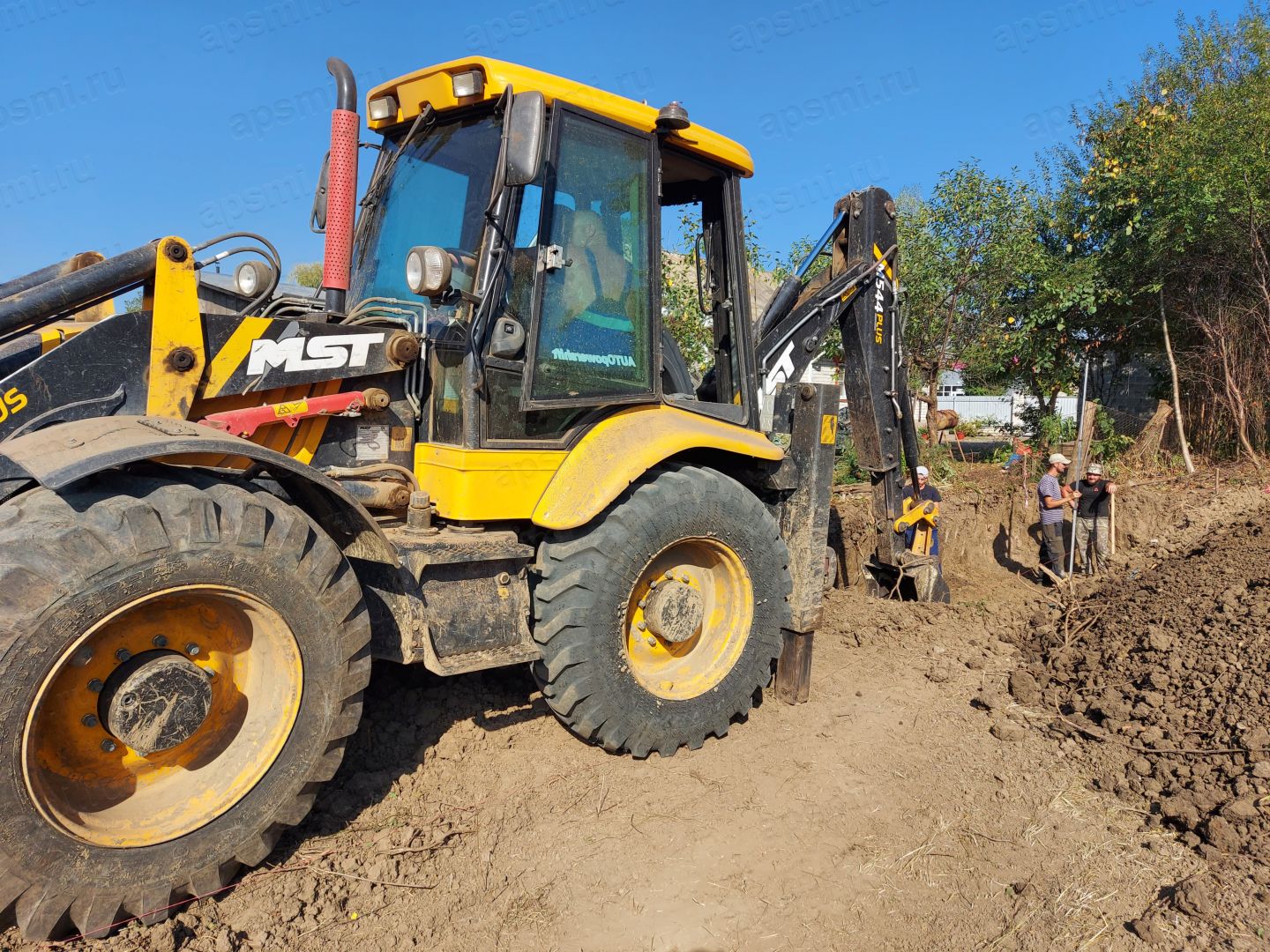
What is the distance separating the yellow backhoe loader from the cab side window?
0.02m

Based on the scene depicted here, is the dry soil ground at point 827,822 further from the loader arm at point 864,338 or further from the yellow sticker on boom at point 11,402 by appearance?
the yellow sticker on boom at point 11,402

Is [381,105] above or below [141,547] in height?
above

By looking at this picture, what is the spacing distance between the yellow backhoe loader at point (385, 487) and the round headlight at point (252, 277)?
2 cm

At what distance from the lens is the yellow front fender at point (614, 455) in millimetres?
3504

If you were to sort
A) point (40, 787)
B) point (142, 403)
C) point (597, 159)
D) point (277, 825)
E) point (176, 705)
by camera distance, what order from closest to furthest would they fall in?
point (40, 787)
point (176, 705)
point (277, 825)
point (142, 403)
point (597, 159)

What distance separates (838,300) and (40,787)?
463 centimetres

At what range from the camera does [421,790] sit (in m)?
3.49

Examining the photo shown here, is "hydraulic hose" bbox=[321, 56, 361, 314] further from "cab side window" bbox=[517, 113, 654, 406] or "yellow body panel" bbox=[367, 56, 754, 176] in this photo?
"cab side window" bbox=[517, 113, 654, 406]

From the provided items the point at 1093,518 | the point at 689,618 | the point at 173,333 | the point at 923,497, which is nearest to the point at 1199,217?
the point at 1093,518

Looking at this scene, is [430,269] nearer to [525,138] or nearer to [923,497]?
[525,138]

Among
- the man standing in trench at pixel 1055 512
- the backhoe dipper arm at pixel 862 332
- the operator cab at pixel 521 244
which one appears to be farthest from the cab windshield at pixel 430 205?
the man standing in trench at pixel 1055 512

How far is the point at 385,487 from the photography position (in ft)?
11.2

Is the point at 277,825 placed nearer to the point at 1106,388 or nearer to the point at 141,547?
the point at 141,547

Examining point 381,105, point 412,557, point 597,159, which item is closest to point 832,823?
point 412,557
